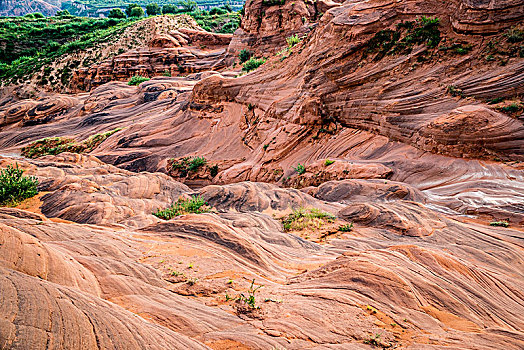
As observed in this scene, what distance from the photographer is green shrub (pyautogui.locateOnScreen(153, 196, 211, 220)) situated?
32.5 ft

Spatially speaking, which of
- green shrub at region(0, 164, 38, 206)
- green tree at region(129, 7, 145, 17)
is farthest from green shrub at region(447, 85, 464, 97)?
green tree at region(129, 7, 145, 17)

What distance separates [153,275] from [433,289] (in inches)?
168

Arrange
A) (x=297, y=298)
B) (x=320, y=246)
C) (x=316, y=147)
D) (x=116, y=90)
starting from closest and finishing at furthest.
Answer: (x=297, y=298) < (x=320, y=246) < (x=316, y=147) < (x=116, y=90)

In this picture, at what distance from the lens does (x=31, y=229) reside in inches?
226

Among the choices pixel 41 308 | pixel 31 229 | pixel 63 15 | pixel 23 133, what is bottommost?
pixel 23 133

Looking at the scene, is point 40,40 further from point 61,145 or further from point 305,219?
point 305,219

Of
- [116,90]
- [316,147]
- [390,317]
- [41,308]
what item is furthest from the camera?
[116,90]

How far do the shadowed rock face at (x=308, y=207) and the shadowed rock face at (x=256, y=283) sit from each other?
3 centimetres

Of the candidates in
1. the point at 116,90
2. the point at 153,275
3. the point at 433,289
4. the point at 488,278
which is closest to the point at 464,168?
the point at 488,278

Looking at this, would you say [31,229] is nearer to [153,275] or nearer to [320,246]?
[153,275]

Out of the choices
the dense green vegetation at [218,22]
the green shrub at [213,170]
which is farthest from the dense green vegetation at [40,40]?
the green shrub at [213,170]

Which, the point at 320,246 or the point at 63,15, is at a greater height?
the point at 63,15

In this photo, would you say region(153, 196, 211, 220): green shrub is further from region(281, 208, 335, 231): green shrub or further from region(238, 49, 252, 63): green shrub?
region(238, 49, 252, 63): green shrub

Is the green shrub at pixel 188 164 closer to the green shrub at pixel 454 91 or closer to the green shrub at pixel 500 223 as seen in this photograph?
the green shrub at pixel 454 91
